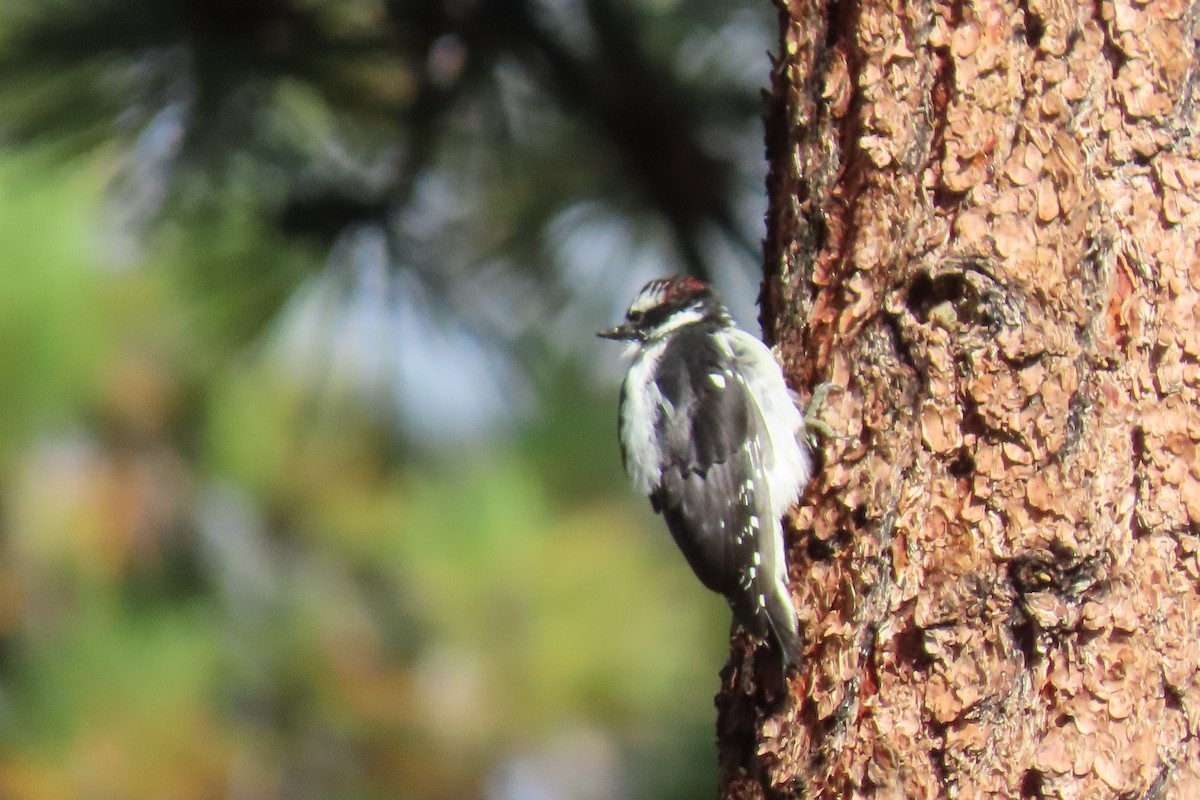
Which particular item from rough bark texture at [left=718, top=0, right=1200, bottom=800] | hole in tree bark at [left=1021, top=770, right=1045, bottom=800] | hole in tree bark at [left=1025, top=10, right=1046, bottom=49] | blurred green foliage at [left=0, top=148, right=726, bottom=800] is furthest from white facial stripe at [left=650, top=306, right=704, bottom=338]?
hole in tree bark at [left=1021, top=770, right=1045, bottom=800]

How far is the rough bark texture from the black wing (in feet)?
1.61

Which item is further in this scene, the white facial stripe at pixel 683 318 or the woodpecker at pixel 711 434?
the white facial stripe at pixel 683 318

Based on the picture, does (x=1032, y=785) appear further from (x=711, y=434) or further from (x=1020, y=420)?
(x=711, y=434)

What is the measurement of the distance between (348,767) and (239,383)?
47.2 inches

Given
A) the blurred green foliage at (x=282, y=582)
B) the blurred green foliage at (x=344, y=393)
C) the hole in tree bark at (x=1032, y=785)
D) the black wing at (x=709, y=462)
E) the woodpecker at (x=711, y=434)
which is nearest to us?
the hole in tree bark at (x=1032, y=785)

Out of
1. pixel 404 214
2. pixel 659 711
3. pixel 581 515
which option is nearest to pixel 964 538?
pixel 404 214

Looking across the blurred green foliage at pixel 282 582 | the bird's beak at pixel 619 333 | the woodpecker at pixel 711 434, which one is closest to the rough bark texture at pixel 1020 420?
the woodpecker at pixel 711 434

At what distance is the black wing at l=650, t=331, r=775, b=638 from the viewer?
8.65 feet

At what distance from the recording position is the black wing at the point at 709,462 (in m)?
2.64

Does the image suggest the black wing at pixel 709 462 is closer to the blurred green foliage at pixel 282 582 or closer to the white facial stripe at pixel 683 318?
the white facial stripe at pixel 683 318

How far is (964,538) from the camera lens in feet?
6.50

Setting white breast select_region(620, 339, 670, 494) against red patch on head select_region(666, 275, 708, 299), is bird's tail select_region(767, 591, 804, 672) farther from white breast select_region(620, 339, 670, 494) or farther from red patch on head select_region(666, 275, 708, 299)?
red patch on head select_region(666, 275, 708, 299)

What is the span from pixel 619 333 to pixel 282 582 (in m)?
1.51

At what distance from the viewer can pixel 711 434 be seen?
9.21 feet
